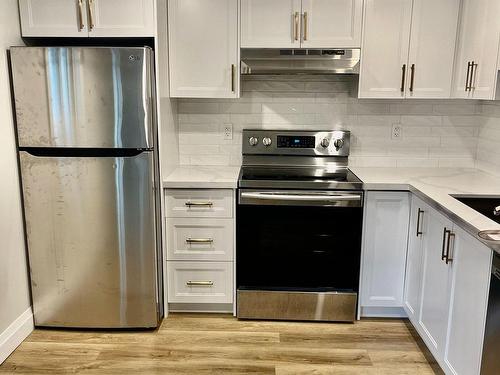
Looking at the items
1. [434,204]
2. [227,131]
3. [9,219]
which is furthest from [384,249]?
[9,219]

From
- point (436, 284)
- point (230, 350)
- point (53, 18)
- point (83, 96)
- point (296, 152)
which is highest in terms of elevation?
point (53, 18)

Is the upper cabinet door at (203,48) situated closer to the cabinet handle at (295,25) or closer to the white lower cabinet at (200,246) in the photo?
the cabinet handle at (295,25)

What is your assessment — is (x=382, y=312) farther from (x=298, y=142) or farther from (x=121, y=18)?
(x=121, y=18)

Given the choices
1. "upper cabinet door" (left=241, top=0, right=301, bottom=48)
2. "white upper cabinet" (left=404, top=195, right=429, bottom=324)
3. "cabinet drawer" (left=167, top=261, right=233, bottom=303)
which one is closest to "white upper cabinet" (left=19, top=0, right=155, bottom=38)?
"upper cabinet door" (left=241, top=0, right=301, bottom=48)

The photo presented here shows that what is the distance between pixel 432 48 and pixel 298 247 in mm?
1459

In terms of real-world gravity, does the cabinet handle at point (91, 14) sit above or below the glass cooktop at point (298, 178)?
above

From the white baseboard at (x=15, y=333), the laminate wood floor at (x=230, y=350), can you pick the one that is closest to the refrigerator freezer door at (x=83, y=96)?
the white baseboard at (x=15, y=333)

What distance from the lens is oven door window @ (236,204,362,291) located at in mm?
2670

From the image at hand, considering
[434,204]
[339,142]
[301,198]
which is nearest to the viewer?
[434,204]

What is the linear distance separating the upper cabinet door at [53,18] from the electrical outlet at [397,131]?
2.07 m

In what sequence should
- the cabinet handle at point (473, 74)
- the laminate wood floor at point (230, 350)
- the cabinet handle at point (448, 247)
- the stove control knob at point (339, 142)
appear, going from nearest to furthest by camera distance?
the cabinet handle at point (448, 247) → the laminate wood floor at point (230, 350) → the cabinet handle at point (473, 74) → the stove control knob at point (339, 142)

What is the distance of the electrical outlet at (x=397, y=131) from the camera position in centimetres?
314

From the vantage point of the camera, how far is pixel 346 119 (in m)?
3.13

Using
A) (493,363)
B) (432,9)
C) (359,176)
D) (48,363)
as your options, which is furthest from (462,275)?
(48,363)
